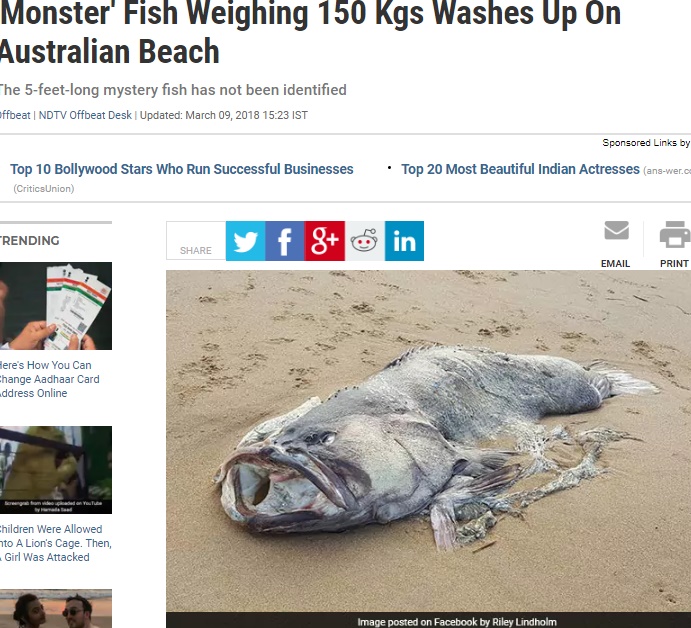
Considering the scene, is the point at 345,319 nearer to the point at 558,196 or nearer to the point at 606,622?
the point at 558,196

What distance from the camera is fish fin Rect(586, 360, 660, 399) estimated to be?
693 centimetres

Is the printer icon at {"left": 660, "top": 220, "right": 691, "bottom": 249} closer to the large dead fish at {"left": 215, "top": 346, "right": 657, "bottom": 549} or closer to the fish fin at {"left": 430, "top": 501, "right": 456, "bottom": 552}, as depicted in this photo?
the large dead fish at {"left": 215, "top": 346, "right": 657, "bottom": 549}

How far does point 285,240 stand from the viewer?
19.0ft

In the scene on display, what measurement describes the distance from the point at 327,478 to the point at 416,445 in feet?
2.68

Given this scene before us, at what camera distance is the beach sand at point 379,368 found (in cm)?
536

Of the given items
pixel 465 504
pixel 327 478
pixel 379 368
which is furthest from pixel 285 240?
pixel 465 504

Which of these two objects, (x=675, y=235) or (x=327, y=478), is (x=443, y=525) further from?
(x=675, y=235)

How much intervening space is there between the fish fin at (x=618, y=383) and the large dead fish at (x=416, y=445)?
0.01m

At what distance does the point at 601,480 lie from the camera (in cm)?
595

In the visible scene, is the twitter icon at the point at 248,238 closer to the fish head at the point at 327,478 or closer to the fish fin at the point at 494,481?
the fish head at the point at 327,478
